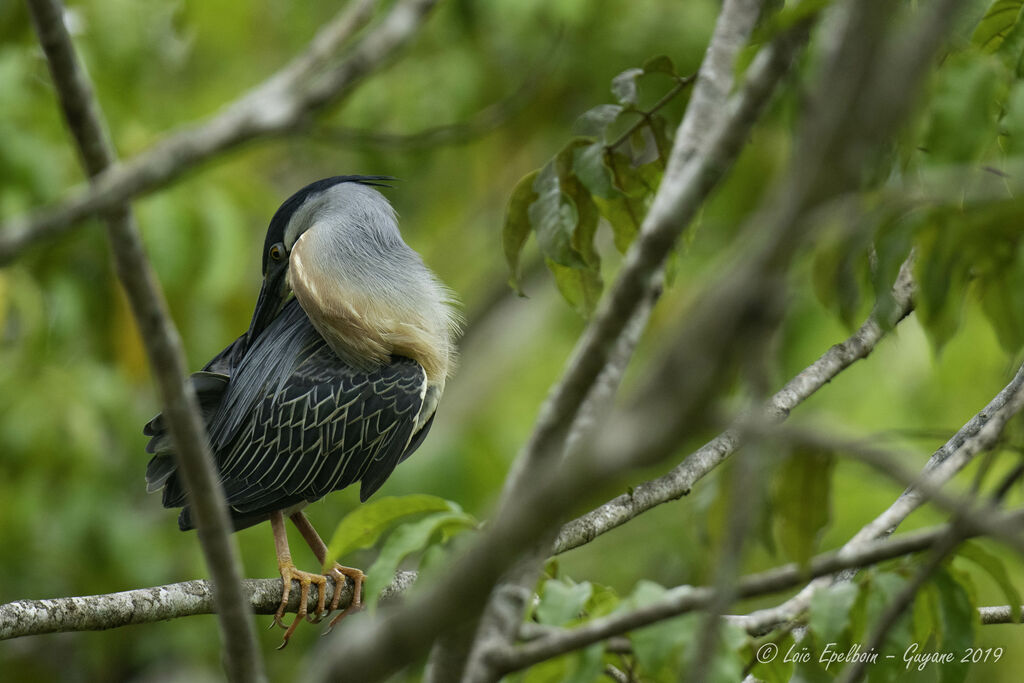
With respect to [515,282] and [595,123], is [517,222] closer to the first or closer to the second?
[515,282]

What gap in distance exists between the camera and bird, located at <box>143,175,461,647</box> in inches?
104

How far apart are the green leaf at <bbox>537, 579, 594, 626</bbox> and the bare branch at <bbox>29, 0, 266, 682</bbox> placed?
0.35 m

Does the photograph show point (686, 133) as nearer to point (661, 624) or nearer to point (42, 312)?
point (661, 624)

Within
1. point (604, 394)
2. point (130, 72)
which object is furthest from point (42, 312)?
point (604, 394)

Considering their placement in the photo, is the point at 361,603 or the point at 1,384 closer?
the point at 361,603

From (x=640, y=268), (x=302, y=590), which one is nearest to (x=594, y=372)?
(x=640, y=268)

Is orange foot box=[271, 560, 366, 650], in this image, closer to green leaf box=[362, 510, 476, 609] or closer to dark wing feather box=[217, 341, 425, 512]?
dark wing feather box=[217, 341, 425, 512]

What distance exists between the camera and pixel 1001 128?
143cm

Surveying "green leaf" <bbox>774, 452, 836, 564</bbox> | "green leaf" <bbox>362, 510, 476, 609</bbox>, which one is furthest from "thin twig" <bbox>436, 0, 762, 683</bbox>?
"green leaf" <bbox>774, 452, 836, 564</bbox>

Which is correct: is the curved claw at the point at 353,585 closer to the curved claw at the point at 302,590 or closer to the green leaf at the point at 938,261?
the curved claw at the point at 302,590

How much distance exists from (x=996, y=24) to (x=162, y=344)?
4.67 ft

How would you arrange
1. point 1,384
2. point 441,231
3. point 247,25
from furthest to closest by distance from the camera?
1. point 441,231
2. point 247,25
3. point 1,384

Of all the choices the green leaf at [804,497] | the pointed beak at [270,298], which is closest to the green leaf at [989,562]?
the green leaf at [804,497]

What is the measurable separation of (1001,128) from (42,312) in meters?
3.78
